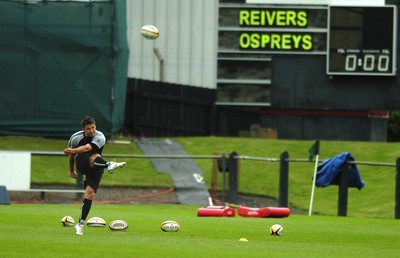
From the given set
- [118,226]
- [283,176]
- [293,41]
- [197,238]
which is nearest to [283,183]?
[283,176]

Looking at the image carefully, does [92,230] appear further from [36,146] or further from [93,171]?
[36,146]

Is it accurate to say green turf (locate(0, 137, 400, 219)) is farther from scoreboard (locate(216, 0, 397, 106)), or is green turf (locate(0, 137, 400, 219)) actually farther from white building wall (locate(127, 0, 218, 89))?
white building wall (locate(127, 0, 218, 89))

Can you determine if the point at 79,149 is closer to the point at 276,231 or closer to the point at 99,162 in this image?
the point at 99,162

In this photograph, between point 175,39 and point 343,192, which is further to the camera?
point 175,39

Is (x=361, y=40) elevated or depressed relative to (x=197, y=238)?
elevated

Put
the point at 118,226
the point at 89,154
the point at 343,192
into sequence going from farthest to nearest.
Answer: the point at 343,192 → the point at 118,226 → the point at 89,154

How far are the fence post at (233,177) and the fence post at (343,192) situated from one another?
3.89m

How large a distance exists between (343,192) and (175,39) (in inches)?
547

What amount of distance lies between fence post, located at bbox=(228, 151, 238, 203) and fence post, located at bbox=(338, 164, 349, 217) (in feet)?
12.8

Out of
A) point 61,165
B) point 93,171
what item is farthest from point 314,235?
point 61,165

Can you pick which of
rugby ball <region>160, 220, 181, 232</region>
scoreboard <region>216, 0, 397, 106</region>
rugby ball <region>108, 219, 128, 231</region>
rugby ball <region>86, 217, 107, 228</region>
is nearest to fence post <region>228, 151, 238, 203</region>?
scoreboard <region>216, 0, 397, 106</region>

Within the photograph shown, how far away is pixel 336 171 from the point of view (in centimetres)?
2845

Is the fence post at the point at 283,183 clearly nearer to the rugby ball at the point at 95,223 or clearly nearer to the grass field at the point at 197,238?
the grass field at the point at 197,238

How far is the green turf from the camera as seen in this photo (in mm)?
32188
